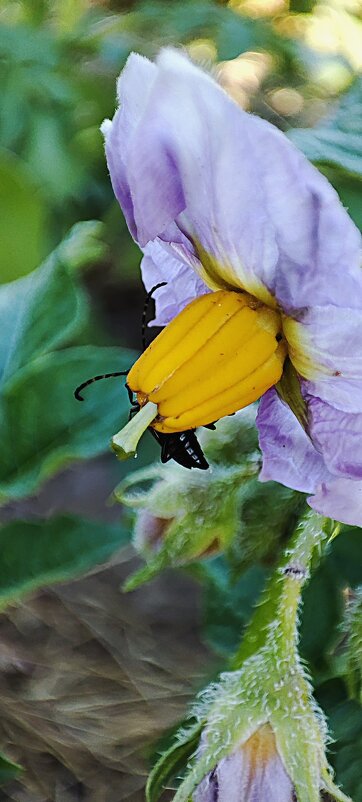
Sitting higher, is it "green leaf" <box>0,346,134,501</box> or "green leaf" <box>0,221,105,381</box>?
"green leaf" <box>0,221,105,381</box>

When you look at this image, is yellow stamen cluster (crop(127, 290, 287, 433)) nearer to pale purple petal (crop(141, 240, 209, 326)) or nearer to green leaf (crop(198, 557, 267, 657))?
pale purple petal (crop(141, 240, 209, 326))

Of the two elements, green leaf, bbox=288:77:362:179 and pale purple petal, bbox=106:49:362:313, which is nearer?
pale purple petal, bbox=106:49:362:313

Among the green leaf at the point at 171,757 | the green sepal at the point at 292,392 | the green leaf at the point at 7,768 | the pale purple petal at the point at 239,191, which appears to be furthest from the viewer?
the green leaf at the point at 7,768

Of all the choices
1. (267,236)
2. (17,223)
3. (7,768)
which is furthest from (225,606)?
(267,236)

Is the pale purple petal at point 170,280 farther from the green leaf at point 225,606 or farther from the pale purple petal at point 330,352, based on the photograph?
the green leaf at point 225,606

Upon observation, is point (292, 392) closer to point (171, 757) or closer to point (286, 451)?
point (286, 451)

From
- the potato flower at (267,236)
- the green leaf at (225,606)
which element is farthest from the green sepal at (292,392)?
the green leaf at (225,606)

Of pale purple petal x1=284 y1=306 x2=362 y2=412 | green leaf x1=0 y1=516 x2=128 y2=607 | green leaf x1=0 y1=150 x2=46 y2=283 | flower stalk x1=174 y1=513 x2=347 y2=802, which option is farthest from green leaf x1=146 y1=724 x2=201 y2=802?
green leaf x1=0 y1=150 x2=46 y2=283
